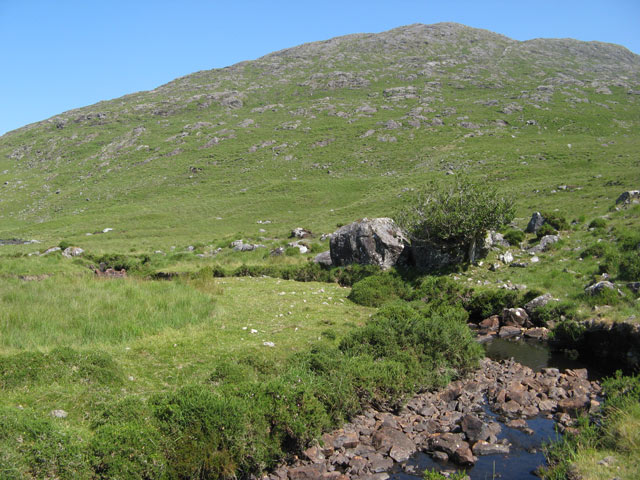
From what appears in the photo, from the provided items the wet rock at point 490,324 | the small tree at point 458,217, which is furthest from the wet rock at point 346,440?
the small tree at point 458,217

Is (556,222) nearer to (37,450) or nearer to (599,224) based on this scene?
(599,224)

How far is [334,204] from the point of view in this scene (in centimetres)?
7075

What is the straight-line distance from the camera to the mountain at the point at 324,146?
6519 centimetres

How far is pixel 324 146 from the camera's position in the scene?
10400 centimetres

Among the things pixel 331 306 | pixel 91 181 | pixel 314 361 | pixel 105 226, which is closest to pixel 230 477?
pixel 314 361

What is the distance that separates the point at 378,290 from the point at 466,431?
13.0 metres

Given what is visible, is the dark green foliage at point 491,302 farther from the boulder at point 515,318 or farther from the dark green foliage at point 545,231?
the dark green foliage at point 545,231

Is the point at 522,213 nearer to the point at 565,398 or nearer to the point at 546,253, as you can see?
the point at 546,253

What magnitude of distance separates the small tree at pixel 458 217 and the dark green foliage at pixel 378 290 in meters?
3.45

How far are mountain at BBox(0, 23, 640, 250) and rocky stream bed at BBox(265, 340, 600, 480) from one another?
107 ft

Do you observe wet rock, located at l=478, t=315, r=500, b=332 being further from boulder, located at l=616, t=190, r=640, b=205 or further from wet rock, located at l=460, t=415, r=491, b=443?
boulder, located at l=616, t=190, r=640, b=205

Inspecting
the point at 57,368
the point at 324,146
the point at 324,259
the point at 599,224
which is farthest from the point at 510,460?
the point at 324,146

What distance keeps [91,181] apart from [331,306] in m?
99.8

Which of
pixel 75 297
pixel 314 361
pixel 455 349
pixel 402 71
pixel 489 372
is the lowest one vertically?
pixel 489 372
